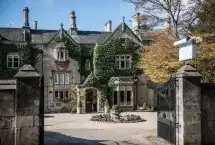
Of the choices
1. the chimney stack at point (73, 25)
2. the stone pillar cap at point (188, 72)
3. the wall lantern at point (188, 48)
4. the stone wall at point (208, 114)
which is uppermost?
the chimney stack at point (73, 25)

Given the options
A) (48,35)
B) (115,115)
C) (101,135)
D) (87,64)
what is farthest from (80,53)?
(101,135)

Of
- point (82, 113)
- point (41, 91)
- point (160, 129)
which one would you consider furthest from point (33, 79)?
point (82, 113)

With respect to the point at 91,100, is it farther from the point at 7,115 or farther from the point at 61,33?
the point at 7,115

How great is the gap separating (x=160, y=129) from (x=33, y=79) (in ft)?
19.9

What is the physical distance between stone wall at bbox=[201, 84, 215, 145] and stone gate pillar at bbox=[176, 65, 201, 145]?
14.6 inches

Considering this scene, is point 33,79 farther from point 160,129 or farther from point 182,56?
point 160,129

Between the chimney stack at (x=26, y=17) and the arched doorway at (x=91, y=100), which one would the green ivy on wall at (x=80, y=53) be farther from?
the chimney stack at (x=26, y=17)

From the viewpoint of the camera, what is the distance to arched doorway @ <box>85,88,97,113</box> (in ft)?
118

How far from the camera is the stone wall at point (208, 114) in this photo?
36.2 ft

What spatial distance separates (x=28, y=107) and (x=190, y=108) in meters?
5.14

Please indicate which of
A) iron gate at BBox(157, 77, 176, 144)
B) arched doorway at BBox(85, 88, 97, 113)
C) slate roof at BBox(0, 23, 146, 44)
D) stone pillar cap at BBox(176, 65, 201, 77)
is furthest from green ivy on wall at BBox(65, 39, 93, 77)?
stone pillar cap at BBox(176, 65, 201, 77)

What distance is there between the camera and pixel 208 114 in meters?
11.1

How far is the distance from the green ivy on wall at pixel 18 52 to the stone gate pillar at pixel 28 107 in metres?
27.3

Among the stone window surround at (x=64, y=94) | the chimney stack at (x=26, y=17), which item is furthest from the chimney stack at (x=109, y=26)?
the stone window surround at (x=64, y=94)
